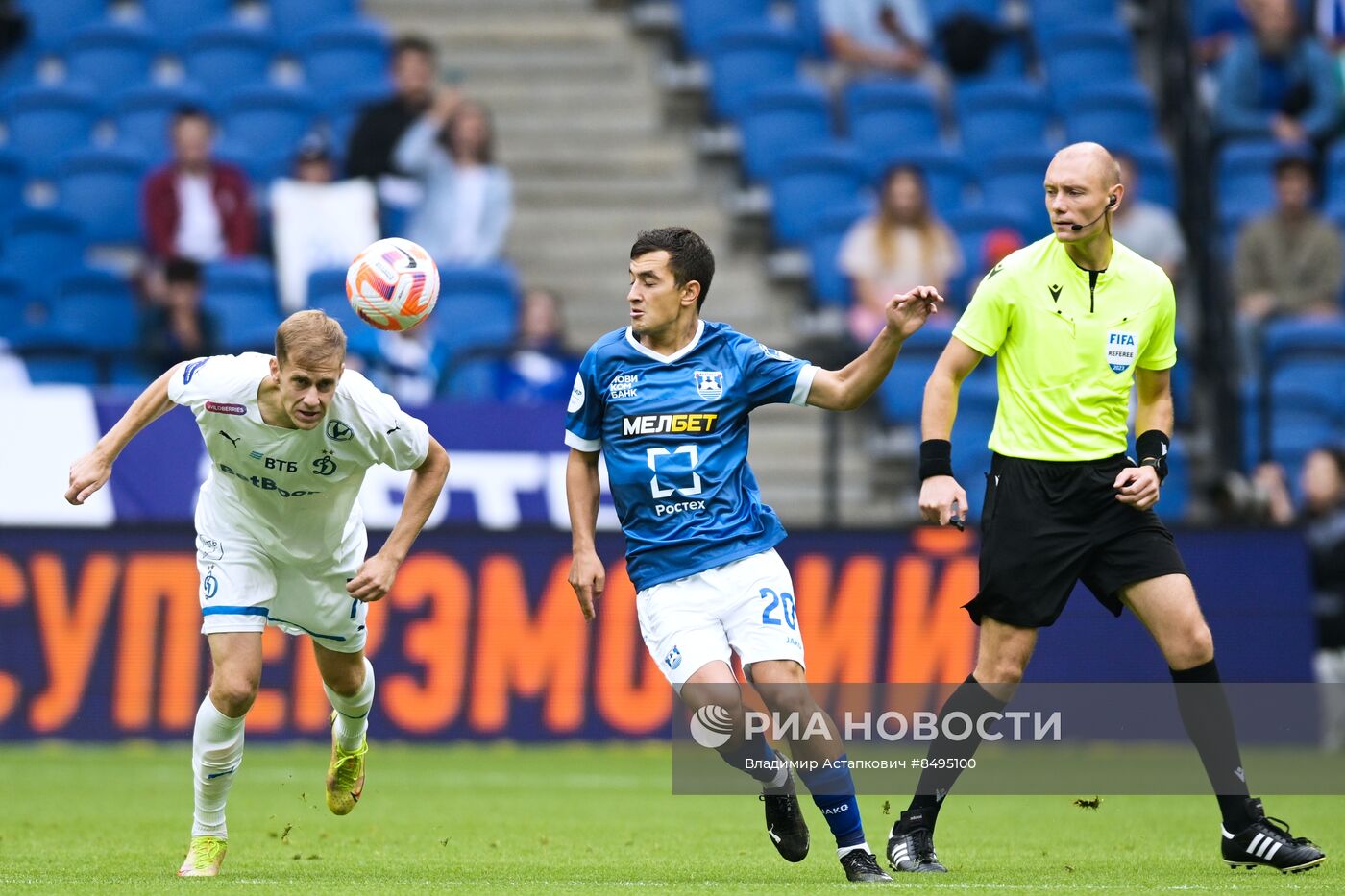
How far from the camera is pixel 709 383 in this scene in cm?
758

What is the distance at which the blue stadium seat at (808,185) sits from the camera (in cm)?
1712

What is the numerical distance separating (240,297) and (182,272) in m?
0.74

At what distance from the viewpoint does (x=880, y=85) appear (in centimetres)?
1794

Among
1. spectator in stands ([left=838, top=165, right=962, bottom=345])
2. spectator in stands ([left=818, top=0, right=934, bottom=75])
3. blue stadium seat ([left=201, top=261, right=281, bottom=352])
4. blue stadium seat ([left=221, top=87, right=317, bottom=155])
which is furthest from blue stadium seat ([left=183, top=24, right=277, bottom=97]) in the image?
spectator in stands ([left=838, top=165, right=962, bottom=345])

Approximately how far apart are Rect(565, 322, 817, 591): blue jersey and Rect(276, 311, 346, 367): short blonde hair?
93 centimetres

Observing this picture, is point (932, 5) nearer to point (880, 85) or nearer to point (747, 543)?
point (880, 85)

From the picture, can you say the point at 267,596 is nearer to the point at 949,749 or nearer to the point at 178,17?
the point at 949,749

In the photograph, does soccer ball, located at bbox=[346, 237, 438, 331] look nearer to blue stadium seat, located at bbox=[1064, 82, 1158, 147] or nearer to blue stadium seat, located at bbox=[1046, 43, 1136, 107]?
blue stadium seat, located at bbox=[1064, 82, 1158, 147]

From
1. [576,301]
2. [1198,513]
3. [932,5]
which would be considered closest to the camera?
[1198,513]

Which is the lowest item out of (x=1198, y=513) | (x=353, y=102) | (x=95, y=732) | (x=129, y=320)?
(x=95, y=732)

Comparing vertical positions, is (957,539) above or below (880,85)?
below

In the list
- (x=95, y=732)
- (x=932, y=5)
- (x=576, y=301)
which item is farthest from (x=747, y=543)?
(x=932, y=5)

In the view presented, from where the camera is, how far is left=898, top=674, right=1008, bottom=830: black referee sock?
24.9 feet

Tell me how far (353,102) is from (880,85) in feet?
15.0
